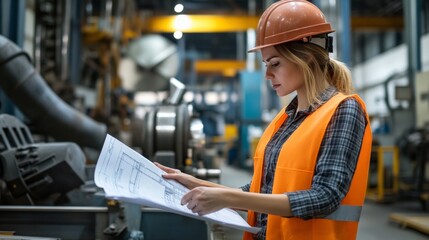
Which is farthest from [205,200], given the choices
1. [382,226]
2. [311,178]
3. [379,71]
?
[379,71]

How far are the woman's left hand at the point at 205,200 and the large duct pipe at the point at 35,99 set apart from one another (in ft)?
7.13

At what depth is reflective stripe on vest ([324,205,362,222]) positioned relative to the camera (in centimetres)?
105

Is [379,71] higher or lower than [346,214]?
higher

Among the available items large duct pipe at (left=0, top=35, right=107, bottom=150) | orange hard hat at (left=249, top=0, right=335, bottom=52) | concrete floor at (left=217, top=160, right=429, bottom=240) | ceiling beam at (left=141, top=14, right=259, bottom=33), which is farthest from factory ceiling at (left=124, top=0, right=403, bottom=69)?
orange hard hat at (left=249, top=0, right=335, bottom=52)

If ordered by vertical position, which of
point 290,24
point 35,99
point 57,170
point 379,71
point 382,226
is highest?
point 379,71

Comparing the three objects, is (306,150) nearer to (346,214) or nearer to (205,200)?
(346,214)

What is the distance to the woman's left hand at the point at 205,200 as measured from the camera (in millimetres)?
939

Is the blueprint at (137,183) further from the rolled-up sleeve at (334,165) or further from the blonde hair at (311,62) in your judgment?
the blonde hair at (311,62)

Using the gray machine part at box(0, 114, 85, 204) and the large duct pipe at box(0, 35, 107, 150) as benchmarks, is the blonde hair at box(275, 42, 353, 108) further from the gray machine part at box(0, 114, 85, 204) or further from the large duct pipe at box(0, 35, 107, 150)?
the large duct pipe at box(0, 35, 107, 150)

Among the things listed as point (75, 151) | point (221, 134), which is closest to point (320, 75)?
point (75, 151)

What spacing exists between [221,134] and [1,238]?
56.8 feet

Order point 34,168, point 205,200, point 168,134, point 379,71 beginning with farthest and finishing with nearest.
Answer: point 379,71, point 168,134, point 34,168, point 205,200

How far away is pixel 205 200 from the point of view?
0.94 meters

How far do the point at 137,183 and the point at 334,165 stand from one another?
459 mm
